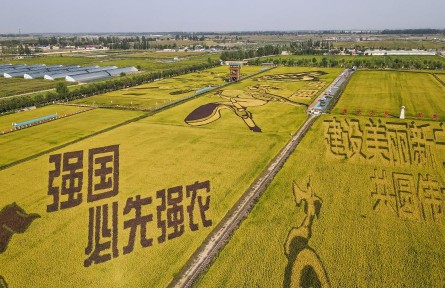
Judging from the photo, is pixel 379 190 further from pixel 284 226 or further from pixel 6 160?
pixel 6 160

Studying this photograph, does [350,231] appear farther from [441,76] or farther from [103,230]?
[441,76]

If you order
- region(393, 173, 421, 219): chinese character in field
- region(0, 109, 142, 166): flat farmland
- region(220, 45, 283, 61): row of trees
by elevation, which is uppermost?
region(220, 45, 283, 61): row of trees

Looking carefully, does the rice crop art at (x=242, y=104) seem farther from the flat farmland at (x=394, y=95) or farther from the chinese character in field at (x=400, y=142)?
the chinese character in field at (x=400, y=142)

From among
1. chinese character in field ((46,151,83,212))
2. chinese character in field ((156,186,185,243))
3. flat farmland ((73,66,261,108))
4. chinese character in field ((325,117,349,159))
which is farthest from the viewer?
flat farmland ((73,66,261,108))

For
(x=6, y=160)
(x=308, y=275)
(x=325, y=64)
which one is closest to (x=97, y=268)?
(x=308, y=275)

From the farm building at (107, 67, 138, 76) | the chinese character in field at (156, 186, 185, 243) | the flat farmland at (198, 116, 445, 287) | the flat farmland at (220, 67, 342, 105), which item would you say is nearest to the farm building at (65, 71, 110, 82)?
the farm building at (107, 67, 138, 76)

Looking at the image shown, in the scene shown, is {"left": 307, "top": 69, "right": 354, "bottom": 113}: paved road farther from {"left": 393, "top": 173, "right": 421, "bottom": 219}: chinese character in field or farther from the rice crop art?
{"left": 393, "top": 173, "right": 421, "bottom": 219}: chinese character in field
